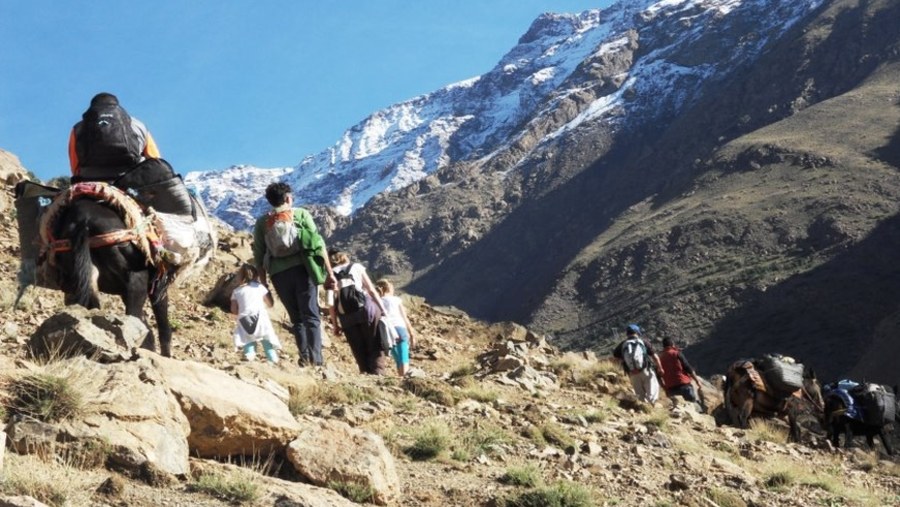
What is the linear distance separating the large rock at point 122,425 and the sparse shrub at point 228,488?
0.18m

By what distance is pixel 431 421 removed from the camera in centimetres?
766

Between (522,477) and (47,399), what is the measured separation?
2.81 meters

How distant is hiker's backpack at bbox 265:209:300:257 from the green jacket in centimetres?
6

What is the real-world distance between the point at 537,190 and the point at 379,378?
574ft

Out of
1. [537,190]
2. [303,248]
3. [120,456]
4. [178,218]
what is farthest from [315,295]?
[537,190]

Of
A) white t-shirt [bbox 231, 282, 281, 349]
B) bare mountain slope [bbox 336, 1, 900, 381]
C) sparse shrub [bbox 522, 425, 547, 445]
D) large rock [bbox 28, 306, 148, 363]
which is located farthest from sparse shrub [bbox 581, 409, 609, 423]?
bare mountain slope [bbox 336, 1, 900, 381]

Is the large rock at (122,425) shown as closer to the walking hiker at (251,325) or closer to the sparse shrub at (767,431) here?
the walking hiker at (251,325)

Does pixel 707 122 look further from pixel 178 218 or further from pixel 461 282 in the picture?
pixel 178 218

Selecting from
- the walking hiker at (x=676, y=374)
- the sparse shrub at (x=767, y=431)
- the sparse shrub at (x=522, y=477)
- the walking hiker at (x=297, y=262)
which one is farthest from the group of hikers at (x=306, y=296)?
the sparse shrub at (x=522, y=477)

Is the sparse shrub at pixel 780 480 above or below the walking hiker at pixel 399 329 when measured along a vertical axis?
below

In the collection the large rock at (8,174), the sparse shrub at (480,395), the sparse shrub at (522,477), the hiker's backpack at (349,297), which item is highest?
the large rock at (8,174)

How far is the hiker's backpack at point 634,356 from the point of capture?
1334cm

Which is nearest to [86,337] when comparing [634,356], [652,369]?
[634,356]

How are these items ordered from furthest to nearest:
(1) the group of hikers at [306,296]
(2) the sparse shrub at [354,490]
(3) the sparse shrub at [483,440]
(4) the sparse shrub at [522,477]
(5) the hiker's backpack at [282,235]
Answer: (1) the group of hikers at [306,296]
(5) the hiker's backpack at [282,235]
(3) the sparse shrub at [483,440]
(4) the sparse shrub at [522,477]
(2) the sparse shrub at [354,490]
